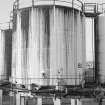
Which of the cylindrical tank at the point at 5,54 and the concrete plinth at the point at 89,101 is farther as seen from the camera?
the cylindrical tank at the point at 5,54

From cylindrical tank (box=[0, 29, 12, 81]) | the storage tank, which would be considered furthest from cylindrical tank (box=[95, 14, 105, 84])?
cylindrical tank (box=[0, 29, 12, 81])

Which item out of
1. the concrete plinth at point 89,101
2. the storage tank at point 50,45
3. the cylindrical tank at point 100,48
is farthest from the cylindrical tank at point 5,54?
the concrete plinth at point 89,101

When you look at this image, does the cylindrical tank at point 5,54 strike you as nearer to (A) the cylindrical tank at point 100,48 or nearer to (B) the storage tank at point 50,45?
(B) the storage tank at point 50,45

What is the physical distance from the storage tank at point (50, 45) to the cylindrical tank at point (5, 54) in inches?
324

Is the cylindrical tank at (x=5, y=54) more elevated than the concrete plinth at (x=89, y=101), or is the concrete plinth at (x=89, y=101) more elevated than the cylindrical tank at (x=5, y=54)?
the cylindrical tank at (x=5, y=54)

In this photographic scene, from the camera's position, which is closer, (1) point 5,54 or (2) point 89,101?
(2) point 89,101

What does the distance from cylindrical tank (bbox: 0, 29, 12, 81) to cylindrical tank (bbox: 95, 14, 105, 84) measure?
40.9 feet

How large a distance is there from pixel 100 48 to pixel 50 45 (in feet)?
22.9

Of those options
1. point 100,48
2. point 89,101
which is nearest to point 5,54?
point 100,48

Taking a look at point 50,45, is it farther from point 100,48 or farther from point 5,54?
point 5,54

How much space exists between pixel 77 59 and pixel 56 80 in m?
3.16

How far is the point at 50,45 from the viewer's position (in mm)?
19156

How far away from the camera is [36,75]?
19203mm

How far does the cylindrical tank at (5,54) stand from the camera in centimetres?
2836
